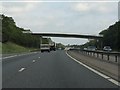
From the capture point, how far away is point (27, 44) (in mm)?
151125

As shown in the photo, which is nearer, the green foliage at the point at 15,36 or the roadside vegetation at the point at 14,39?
the roadside vegetation at the point at 14,39

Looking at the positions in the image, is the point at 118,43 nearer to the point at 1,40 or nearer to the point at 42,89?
the point at 1,40

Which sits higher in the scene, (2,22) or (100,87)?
(2,22)

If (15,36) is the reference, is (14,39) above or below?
below

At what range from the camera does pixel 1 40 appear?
4016 inches

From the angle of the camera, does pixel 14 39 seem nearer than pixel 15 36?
Yes

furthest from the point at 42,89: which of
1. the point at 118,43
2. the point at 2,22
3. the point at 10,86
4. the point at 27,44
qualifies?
the point at 27,44

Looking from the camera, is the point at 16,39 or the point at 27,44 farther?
the point at 27,44

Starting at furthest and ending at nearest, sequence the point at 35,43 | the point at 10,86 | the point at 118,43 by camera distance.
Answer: the point at 35,43 < the point at 118,43 < the point at 10,86

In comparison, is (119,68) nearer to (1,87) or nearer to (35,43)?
(1,87)

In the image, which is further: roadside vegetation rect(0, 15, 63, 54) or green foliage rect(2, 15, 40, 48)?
green foliage rect(2, 15, 40, 48)

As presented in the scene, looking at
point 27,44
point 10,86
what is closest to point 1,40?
point 27,44

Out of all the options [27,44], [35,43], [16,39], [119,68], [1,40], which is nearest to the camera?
[119,68]

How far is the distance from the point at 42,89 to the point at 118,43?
105m
